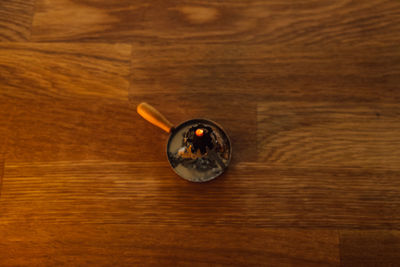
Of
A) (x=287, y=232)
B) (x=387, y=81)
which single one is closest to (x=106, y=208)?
(x=287, y=232)

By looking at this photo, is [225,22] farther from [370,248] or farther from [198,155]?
[370,248]

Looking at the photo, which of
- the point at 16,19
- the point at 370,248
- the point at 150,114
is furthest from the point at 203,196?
the point at 16,19

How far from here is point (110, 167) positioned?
641 mm

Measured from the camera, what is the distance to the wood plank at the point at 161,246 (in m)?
0.61

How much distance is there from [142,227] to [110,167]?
0.13m

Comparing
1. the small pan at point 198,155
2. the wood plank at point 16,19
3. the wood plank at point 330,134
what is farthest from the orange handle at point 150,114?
the wood plank at point 16,19

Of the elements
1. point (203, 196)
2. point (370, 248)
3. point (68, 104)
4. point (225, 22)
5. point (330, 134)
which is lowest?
point (370, 248)

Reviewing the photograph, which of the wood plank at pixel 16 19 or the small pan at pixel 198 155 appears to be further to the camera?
the wood plank at pixel 16 19

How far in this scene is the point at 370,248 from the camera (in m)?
0.61

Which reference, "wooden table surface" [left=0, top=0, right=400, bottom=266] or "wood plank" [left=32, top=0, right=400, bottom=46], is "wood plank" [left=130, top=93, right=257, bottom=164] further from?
"wood plank" [left=32, top=0, right=400, bottom=46]

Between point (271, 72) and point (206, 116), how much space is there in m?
0.16

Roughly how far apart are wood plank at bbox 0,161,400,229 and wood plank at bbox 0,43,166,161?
35mm

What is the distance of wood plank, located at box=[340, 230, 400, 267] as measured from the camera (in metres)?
0.60

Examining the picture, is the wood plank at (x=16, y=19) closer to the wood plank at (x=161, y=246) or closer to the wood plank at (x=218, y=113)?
Answer: the wood plank at (x=218, y=113)
